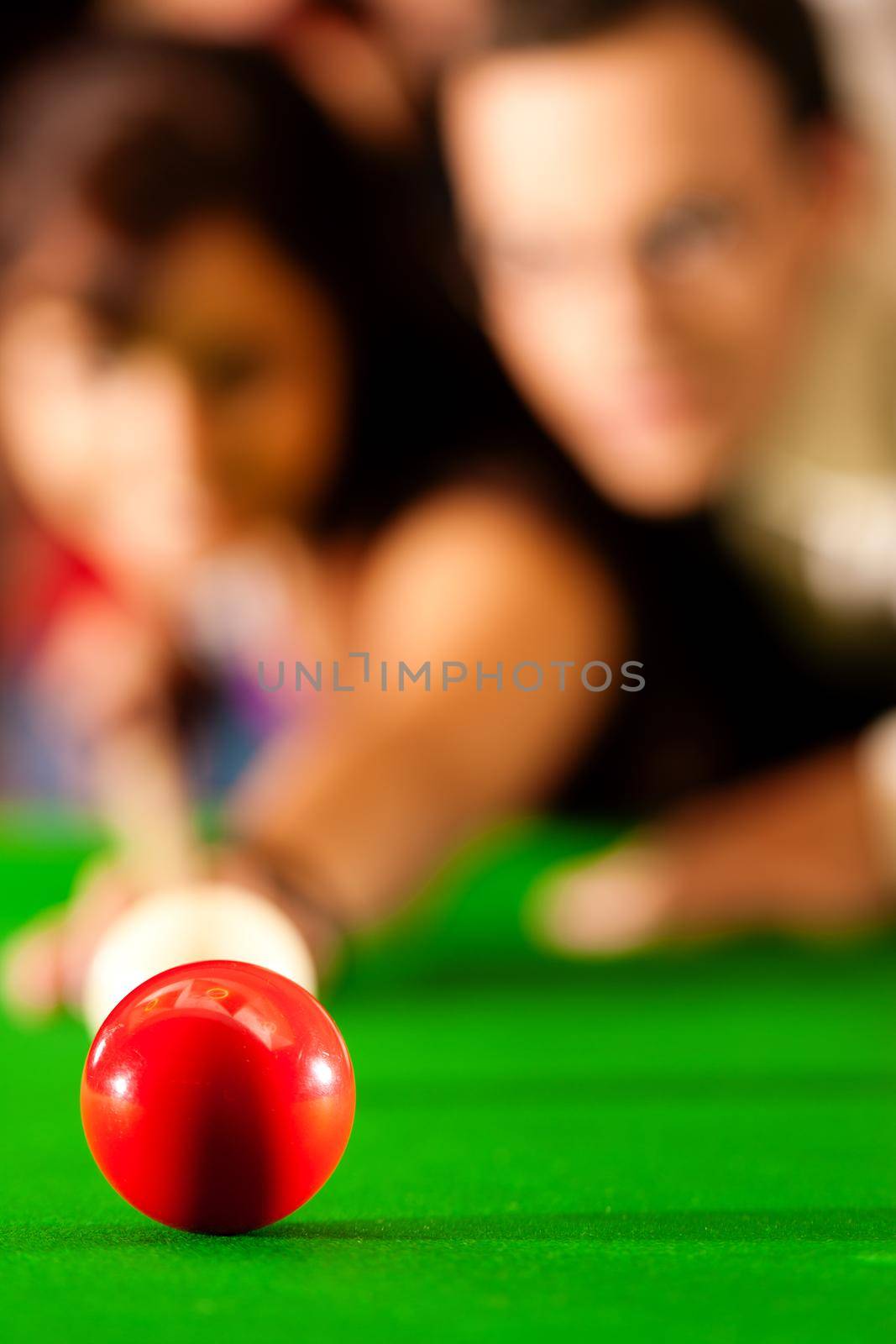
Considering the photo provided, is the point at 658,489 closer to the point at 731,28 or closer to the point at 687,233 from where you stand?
the point at 687,233

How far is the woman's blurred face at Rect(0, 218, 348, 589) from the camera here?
85.2 inches

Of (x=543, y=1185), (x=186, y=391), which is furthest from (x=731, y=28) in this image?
(x=543, y=1185)

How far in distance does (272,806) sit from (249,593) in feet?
8.14

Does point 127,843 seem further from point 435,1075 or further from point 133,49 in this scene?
point 133,49

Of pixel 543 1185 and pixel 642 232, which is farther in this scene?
pixel 642 232

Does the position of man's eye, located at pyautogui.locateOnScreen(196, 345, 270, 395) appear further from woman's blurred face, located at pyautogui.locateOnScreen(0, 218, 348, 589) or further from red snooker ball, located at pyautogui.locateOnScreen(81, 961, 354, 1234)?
red snooker ball, located at pyautogui.locateOnScreen(81, 961, 354, 1234)

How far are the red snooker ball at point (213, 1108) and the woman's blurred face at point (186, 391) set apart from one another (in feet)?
5.30

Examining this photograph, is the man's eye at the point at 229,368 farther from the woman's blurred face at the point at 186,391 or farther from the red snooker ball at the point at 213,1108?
the red snooker ball at the point at 213,1108

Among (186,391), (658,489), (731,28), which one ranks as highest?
(731,28)

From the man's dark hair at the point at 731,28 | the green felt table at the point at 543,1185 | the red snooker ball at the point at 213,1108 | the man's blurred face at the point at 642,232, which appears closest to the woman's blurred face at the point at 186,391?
the man's blurred face at the point at 642,232

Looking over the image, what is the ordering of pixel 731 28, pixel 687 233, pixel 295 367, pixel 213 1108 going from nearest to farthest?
pixel 213 1108, pixel 731 28, pixel 687 233, pixel 295 367

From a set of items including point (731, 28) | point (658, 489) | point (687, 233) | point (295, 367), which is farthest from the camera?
point (658, 489)

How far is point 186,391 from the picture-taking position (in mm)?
2289

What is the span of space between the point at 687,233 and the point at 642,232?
9cm
